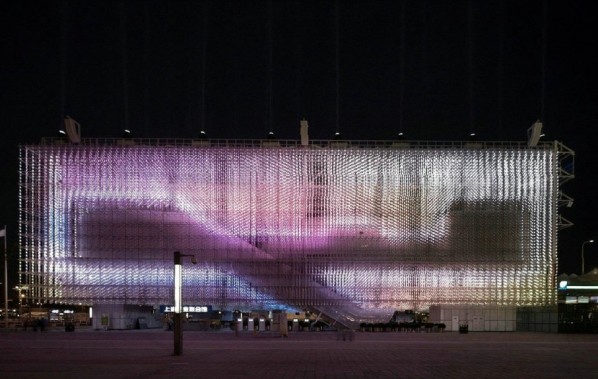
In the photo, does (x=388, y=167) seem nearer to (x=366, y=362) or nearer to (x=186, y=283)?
(x=186, y=283)

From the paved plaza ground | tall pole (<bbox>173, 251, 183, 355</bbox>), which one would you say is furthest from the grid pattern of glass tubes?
tall pole (<bbox>173, 251, 183, 355</bbox>)

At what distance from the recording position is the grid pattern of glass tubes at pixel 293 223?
195 feet

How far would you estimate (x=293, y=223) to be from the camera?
59.5 m

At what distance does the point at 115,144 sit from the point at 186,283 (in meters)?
13.7

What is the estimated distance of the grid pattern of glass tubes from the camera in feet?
195

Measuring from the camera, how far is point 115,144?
5984 cm

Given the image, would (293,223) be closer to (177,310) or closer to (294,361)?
(177,310)

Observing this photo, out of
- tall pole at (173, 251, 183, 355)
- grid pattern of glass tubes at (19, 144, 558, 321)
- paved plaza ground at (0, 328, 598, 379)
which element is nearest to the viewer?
paved plaza ground at (0, 328, 598, 379)

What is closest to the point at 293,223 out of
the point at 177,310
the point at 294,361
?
the point at 177,310

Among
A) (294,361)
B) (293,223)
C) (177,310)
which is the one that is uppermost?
(293,223)

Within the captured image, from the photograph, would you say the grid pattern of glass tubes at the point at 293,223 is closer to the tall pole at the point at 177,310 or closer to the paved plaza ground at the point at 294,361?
the paved plaza ground at the point at 294,361

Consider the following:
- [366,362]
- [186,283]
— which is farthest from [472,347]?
[186,283]

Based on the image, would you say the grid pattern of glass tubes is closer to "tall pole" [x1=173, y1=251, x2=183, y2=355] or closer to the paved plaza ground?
the paved plaza ground

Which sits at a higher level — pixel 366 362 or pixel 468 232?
pixel 468 232
